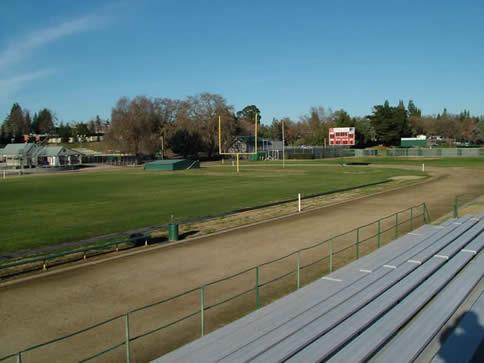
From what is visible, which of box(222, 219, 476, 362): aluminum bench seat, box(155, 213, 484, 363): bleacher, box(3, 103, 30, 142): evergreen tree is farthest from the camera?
box(3, 103, 30, 142): evergreen tree

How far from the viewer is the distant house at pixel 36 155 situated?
330 feet

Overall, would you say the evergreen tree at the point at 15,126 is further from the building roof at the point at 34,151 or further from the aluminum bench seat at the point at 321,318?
the aluminum bench seat at the point at 321,318

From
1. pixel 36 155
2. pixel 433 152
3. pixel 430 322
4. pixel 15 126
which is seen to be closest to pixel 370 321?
pixel 430 322

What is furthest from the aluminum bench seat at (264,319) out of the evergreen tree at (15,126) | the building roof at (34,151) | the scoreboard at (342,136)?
the evergreen tree at (15,126)

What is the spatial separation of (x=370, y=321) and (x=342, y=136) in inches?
4422

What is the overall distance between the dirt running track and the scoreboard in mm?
91805

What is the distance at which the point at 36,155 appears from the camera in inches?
3991

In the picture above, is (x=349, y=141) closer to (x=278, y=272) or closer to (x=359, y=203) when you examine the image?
(x=359, y=203)

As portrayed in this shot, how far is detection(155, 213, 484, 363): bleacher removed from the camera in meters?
8.76

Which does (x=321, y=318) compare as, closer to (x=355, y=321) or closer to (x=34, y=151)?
(x=355, y=321)

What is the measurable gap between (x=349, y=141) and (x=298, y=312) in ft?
364

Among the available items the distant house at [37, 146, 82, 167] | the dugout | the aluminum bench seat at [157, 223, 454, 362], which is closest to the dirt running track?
the aluminum bench seat at [157, 223, 454, 362]

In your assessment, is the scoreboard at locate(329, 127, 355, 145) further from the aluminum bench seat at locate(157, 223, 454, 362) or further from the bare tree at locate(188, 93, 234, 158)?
the aluminum bench seat at locate(157, 223, 454, 362)

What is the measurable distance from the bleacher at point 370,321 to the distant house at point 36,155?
99.8 meters
